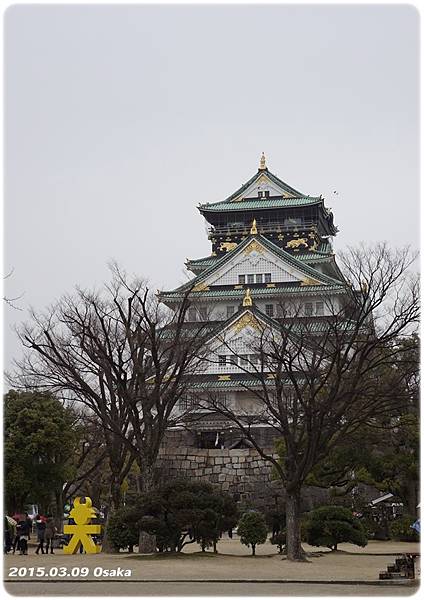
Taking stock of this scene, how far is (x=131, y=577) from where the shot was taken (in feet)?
Result: 43.4

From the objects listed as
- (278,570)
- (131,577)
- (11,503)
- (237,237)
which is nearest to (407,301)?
(278,570)

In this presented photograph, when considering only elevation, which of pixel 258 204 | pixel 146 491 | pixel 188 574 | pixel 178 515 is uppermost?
pixel 258 204

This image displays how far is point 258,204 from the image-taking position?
48.2 metres

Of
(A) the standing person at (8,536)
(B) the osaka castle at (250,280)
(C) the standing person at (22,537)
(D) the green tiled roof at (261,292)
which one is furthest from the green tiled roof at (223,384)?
(C) the standing person at (22,537)

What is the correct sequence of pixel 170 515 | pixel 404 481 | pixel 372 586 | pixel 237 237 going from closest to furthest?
pixel 372 586, pixel 170 515, pixel 404 481, pixel 237 237

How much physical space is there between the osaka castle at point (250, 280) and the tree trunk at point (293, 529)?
15249 mm

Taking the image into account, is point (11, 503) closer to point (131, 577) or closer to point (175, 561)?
point (175, 561)

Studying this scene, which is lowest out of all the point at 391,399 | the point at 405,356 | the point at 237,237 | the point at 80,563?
the point at 80,563

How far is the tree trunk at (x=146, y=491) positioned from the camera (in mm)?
18000

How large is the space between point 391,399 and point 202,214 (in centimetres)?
3270

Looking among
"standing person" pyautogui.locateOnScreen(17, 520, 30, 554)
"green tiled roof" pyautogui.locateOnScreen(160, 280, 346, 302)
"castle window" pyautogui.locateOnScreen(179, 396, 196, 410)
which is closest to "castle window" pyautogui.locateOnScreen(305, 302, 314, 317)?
"green tiled roof" pyautogui.locateOnScreen(160, 280, 346, 302)

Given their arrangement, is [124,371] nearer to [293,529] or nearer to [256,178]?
[293,529]

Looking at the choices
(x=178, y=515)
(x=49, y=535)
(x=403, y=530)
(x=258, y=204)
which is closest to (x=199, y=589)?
(x=178, y=515)

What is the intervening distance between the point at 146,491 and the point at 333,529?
4.76 metres
